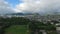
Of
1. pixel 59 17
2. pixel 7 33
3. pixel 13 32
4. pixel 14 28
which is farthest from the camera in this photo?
pixel 59 17

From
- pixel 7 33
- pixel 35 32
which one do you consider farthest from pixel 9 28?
pixel 35 32

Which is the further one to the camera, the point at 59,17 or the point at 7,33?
the point at 59,17

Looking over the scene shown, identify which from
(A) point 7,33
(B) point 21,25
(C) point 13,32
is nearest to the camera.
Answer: (A) point 7,33

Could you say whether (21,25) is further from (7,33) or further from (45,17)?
(45,17)

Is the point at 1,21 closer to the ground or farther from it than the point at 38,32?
farther from it

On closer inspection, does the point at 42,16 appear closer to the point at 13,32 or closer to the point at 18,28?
the point at 18,28

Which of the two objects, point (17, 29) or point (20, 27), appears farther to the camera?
point (20, 27)

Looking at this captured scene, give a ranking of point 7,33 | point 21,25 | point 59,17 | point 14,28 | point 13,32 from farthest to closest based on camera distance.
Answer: point 59,17
point 21,25
point 14,28
point 13,32
point 7,33

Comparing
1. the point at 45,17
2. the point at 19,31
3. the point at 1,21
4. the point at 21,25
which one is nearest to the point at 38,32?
the point at 19,31

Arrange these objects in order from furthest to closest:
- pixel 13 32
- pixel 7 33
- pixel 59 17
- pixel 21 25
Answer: pixel 59 17 < pixel 21 25 < pixel 13 32 < pixel 7 33
